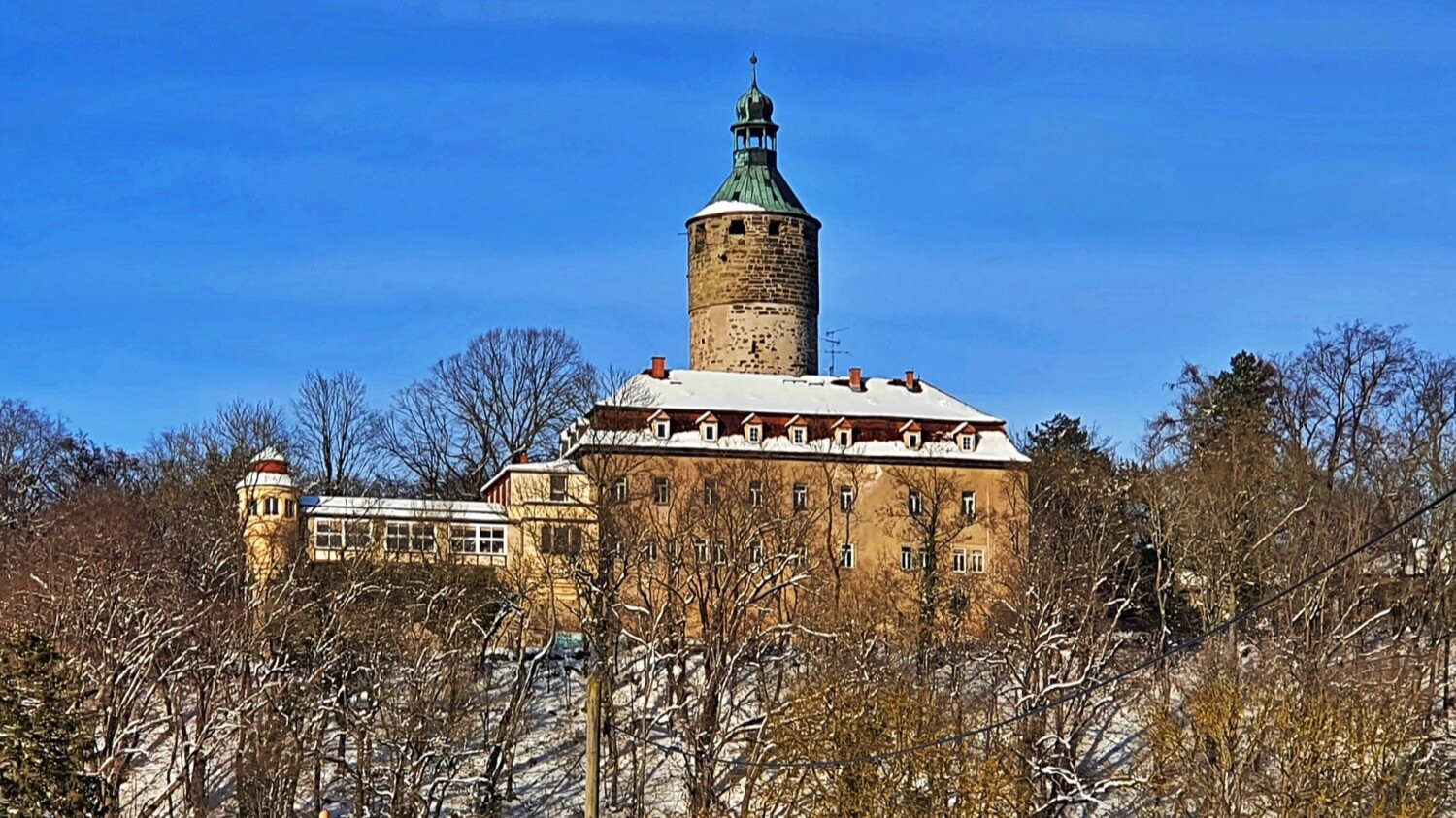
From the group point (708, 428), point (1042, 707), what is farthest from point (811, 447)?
point (1042, 707)

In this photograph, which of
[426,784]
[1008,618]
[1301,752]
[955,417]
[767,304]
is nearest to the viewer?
[1301,752]

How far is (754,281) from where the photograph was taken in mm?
63938

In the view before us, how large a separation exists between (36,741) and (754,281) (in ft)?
124

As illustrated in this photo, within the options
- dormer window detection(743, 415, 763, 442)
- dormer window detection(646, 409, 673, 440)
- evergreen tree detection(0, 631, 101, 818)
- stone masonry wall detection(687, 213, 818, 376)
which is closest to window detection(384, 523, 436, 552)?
dormer window detection(646, 409, 673, 440)

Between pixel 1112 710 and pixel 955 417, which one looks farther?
pixel 955 417

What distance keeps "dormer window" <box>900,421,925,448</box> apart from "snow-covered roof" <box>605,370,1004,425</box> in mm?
474

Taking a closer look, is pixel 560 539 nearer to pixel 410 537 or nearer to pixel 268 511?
pixel 410 537

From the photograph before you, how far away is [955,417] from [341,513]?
18467 mm

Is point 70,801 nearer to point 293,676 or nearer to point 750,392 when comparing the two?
point 293,676

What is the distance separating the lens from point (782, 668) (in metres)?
41.2

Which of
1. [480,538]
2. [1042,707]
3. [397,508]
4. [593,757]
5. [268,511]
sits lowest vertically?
[593,757]

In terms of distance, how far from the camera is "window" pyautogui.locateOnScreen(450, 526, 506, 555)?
5359cm

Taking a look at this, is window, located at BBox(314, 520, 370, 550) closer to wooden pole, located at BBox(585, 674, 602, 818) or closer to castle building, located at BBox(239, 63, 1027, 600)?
castle building, located at BBox(239, 63, 1027, 600)

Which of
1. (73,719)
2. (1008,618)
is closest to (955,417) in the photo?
(1008,618)
